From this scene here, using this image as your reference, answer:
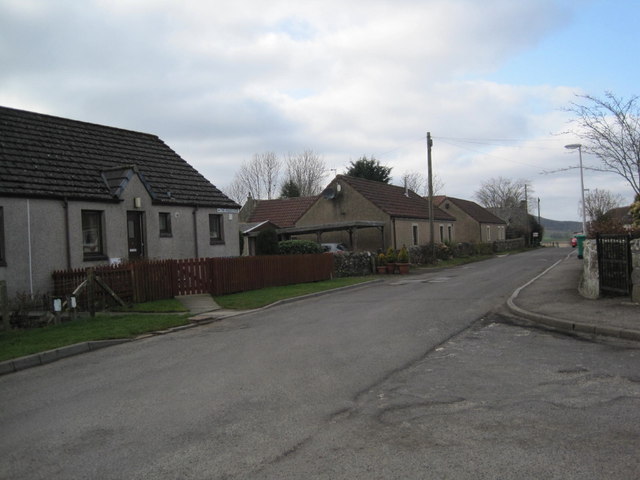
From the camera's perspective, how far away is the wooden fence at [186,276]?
15.8 m

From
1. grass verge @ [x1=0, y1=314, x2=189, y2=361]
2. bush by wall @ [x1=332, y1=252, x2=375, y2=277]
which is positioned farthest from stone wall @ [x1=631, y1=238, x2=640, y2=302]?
bush by wall @ [x1=332, y1=252, x2=375, y2=277]

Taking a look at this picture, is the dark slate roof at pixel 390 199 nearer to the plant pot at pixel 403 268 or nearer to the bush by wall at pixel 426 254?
the bush by wall at pixel 426 254

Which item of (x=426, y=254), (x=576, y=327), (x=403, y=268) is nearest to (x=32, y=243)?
(x=576, y=327)

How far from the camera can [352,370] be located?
24.4 feet

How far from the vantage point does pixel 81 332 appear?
452 inches

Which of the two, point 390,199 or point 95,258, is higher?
point 390,199

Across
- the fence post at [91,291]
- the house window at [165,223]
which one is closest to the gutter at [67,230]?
the fence post at [91,291]

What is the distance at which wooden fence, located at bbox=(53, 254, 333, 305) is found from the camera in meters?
15.8

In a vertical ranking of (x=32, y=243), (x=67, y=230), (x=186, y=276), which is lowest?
(x=186, y=276)

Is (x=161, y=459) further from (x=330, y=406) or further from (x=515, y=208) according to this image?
(x=515, y=208)

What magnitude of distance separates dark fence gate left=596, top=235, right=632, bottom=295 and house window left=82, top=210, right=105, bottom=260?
15.2 metres

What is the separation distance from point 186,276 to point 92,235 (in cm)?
372

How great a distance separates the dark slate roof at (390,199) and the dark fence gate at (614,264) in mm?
24698

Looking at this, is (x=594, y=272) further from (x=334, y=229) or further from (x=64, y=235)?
(x=334, y=229)
